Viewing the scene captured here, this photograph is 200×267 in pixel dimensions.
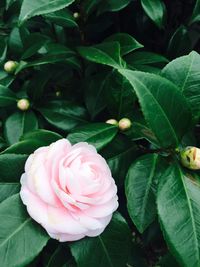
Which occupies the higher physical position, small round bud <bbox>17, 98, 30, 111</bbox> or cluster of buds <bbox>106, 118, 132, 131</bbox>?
cluster of buds <bbox>106, 118, 132, 131</bbox>

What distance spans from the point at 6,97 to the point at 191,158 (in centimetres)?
57

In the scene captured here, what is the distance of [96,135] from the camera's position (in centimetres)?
90

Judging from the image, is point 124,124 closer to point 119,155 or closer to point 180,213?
point 119,155

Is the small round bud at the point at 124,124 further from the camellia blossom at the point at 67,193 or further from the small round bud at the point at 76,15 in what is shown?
the small round bud at the point at 76,15

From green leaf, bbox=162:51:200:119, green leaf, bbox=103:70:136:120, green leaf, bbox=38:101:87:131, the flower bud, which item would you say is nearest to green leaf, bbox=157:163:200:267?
the flower bud

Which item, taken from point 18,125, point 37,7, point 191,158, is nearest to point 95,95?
point 18,125

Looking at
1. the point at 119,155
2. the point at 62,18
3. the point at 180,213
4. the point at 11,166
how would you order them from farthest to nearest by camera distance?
the point at 62,18, the point at 119,155, the point at 11,166, the point at 180,213

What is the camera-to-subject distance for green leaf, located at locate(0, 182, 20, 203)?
0.83 m

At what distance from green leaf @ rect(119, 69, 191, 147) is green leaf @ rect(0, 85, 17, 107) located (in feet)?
A: 1.56

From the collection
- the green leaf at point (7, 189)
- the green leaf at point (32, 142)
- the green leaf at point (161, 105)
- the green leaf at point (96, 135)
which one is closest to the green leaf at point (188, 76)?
the green leaf at point (161, 105)

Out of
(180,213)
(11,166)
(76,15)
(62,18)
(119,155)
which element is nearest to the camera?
(180,213)

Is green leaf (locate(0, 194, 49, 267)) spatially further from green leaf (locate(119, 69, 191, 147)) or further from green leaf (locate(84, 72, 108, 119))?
green leaf (locate(84, 72, 108, 119))

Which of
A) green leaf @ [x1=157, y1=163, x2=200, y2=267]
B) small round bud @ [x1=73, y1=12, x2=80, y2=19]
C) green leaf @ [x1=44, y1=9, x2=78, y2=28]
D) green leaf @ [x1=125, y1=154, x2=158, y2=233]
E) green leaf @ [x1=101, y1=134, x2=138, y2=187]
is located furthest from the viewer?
small round bud @ [x1=73, y1=12, x2=80, y2=19]

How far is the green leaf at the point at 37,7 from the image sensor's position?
2.85 feet
